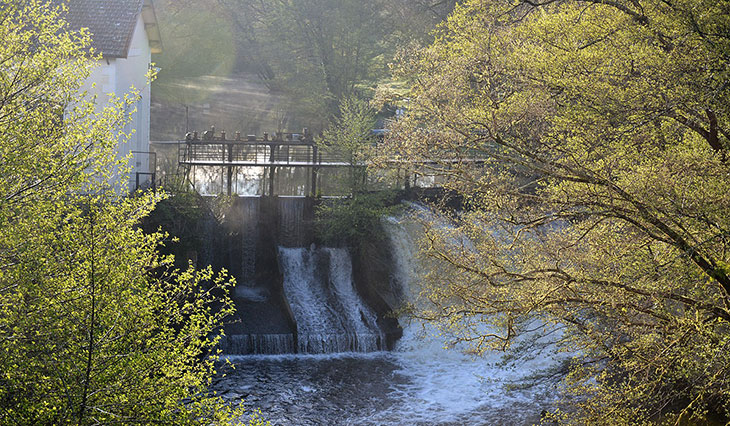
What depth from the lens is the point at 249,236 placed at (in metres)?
20.6

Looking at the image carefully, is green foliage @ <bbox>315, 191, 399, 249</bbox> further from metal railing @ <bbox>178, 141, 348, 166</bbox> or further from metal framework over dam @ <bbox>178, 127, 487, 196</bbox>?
metal railing @ <bbox>178, 141, 348, 166</bbox>

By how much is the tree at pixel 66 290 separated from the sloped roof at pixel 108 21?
890 cm

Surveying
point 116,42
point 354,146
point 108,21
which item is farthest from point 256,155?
point 108,21

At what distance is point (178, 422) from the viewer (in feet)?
23.2

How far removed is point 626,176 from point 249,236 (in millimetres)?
13813

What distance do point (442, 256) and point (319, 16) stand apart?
27.2 meters

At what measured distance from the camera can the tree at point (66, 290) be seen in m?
6.90

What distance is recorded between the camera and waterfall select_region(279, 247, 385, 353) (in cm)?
1734

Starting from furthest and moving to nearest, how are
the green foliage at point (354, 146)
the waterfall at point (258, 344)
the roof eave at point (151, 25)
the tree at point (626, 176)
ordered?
the green foliage at point (354, 146) < the roof eave at point (151, 25) < the waterfall at point (258, 344) < the tree at point (626, 176)

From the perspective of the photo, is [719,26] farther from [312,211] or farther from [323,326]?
[312,211]

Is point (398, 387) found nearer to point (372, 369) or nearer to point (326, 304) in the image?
point (372, 369)

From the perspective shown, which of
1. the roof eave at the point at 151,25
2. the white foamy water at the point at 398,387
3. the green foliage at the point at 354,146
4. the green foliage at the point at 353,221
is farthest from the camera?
the green foliage at the point at 354,146

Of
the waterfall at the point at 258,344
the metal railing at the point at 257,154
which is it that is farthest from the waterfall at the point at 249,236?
the waterfall at the point at 258,344

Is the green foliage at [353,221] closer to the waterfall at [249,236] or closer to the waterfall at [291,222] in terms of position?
the waterfall at [291,222]
